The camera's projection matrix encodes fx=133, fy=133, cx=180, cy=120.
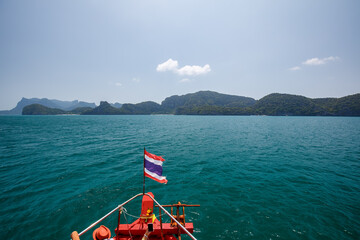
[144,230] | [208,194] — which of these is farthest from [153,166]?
[208,194]

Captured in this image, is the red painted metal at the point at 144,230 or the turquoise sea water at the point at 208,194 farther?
the turquoise sea water at the point at 208,194

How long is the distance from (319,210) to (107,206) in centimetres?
1689

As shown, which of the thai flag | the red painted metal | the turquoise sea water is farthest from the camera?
the turquoise sea water

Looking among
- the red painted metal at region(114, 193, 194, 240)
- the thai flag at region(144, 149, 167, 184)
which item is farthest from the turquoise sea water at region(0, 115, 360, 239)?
the thai flag at region(144, 149, 167, 184)

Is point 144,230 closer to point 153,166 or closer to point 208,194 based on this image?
point 153,166

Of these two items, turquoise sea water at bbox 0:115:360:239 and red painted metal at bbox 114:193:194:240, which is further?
turquoise sea water at bbox 0:115:360:239

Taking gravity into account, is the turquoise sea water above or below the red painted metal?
below

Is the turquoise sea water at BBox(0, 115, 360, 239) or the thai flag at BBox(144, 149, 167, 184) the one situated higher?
the thai flag at BBox(144, 149, 167, 184)

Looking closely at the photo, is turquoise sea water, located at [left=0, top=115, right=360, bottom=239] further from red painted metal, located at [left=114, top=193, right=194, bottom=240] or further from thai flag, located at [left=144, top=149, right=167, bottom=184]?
thai flag, located at [left=144, top=149, right=167, bottom=184]

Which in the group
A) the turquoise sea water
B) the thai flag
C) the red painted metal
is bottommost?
the turquoise sea water

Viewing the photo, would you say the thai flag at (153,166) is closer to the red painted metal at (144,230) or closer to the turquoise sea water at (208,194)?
the red painted metal at (144,230)

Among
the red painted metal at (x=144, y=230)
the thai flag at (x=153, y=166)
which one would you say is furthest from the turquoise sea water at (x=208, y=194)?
the thai flag at (x=153, y=166)

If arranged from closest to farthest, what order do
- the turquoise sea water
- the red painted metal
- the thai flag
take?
the red painted metal → the thai flag → the turquoise sea water

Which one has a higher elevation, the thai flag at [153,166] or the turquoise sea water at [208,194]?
the thai flag at [153,166]
